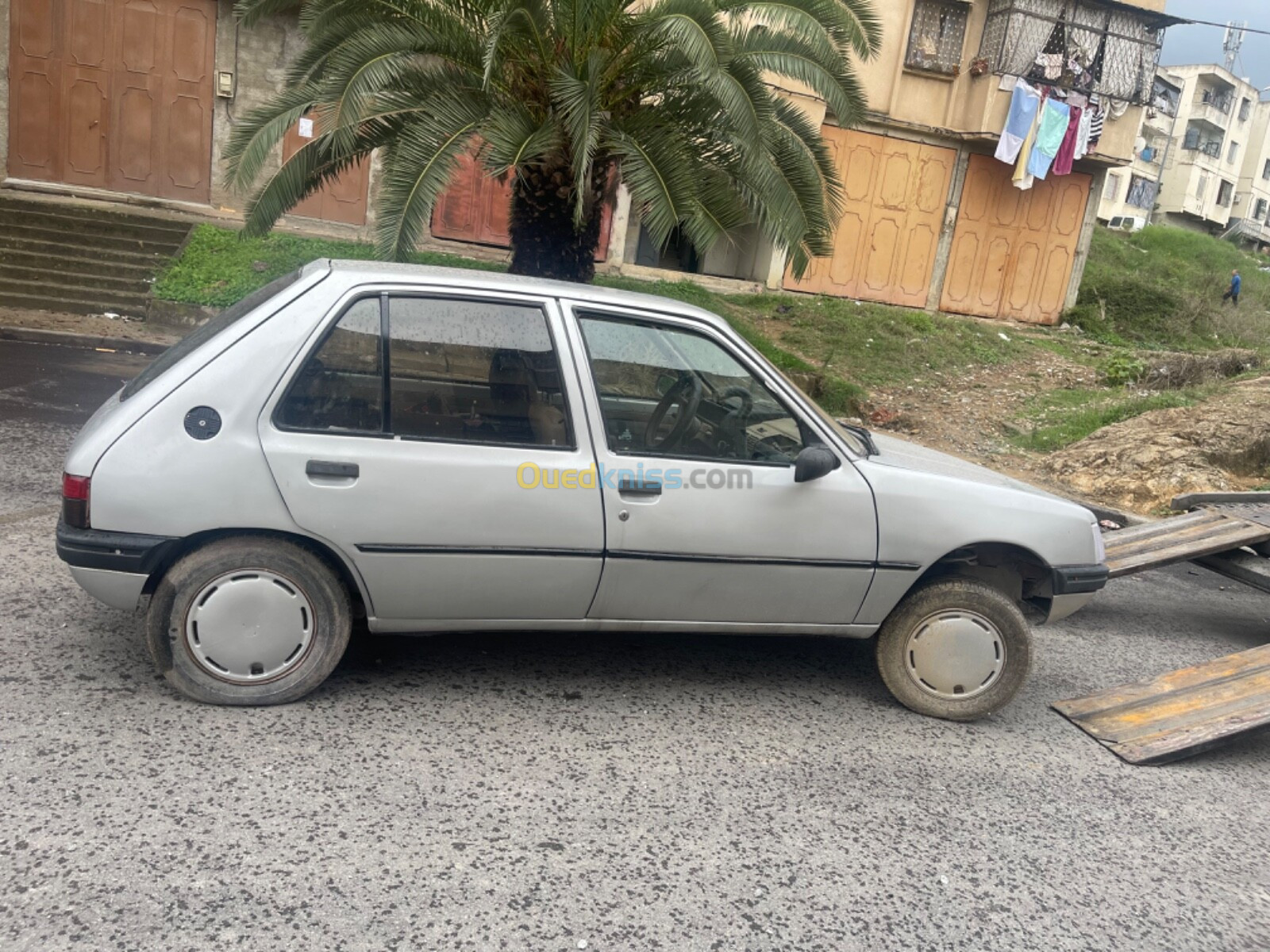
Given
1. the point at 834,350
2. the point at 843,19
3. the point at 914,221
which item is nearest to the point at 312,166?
the point at 843,19

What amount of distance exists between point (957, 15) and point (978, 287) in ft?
16.9

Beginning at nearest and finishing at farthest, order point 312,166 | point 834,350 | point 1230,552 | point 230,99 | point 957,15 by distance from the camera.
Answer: point 1230,552, point 312,166, point 834,350, point 230,99, point 957,15

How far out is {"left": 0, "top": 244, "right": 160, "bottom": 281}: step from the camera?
44.5 feet

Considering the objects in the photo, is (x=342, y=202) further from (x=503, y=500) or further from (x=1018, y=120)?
(x=503, y=500)

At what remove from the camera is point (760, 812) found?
137 inches

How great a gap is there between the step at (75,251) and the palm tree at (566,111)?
21.0 ft

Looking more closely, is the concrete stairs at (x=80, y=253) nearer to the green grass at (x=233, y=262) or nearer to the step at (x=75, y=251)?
the step at (x=75, y=251)

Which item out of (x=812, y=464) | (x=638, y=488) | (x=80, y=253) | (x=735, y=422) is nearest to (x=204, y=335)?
(x=638, y=488)

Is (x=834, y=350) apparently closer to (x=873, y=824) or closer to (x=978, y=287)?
(x=978, y=287)

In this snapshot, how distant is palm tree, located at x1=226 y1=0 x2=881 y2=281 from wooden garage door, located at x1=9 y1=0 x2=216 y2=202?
8.63 metres

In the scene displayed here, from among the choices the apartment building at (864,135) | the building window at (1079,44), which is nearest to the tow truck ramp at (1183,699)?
the apartment building at (864,135)

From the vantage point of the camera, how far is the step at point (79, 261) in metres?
13.6

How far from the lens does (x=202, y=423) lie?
3580mm

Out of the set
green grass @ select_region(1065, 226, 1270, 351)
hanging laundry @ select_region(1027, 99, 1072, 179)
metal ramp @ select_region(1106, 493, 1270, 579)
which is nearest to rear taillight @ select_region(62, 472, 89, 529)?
metal ramp @ select_region(1106, 493, 1270, 579)
